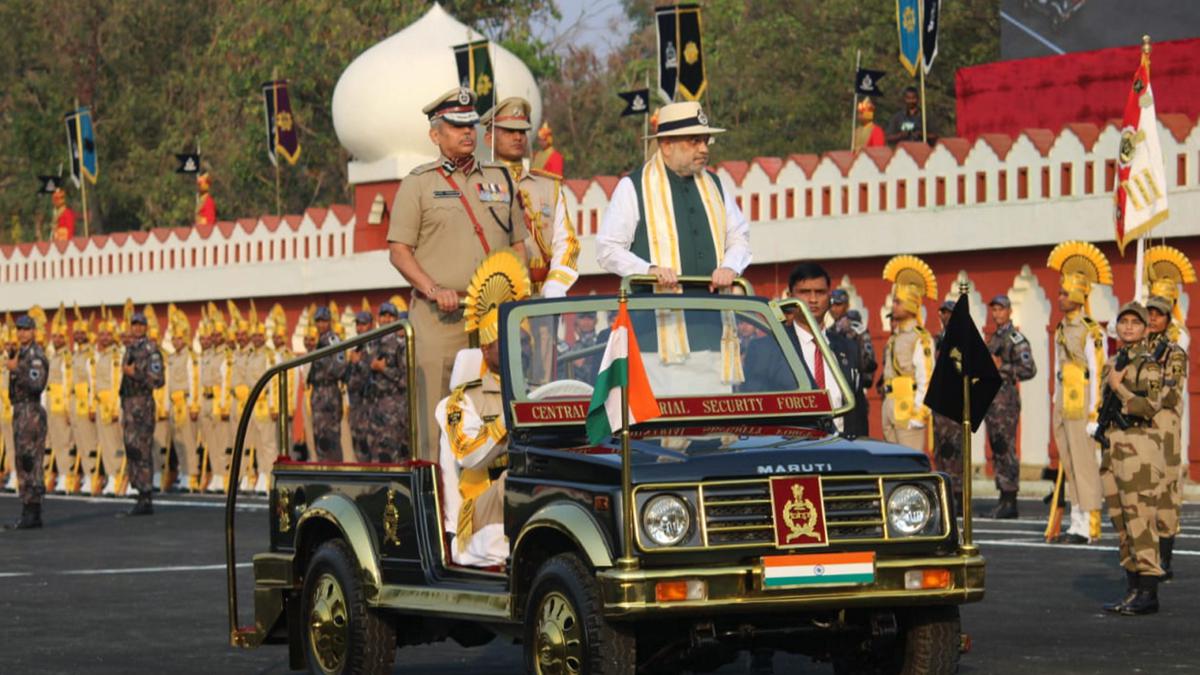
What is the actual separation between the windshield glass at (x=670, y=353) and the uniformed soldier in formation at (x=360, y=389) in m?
17.0

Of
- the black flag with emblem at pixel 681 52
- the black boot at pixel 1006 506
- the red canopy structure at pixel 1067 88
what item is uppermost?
the black flag with emblem at pixel 681 52

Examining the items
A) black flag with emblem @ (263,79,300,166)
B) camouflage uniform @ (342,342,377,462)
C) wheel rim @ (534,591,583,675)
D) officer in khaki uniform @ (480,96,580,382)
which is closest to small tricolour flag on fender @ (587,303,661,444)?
wheel rim @ (534,591,583,675)

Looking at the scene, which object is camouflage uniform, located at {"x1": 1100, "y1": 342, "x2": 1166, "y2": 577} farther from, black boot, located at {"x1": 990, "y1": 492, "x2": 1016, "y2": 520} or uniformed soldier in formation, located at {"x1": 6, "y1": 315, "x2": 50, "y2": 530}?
uniformed soldier in formation, located at {"x1": 6, "y1": 315, "x2": 50, "y2": 530}

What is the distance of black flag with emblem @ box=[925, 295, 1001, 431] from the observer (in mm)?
11117

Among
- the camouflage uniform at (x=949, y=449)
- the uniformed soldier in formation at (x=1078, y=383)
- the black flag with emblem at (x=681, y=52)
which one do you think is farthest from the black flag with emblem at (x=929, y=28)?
the uniformed soldier in formation at (x=1078, y=383)

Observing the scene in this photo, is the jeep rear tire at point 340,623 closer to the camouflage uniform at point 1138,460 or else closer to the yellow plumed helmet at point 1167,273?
the camouflage uniform at point 1138,460

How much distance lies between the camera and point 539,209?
45.8 ft

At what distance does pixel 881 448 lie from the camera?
1052 cm

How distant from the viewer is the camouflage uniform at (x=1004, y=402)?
81.1 feet

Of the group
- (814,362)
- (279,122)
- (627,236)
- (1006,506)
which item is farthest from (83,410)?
(814,362)

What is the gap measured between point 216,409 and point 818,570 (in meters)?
26.7

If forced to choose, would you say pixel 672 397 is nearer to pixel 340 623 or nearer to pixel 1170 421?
pixel 340 623

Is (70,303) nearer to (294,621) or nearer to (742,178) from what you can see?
(742,178)

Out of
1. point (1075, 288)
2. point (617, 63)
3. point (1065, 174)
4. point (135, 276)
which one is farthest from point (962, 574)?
point (617, 63)
